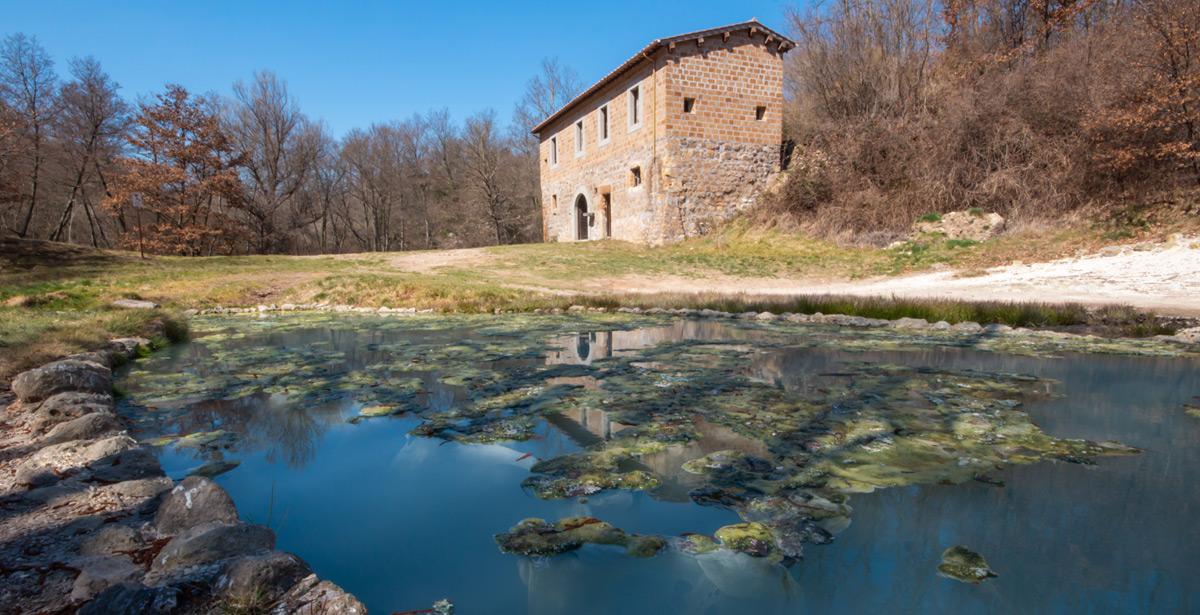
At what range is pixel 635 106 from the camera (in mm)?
22094

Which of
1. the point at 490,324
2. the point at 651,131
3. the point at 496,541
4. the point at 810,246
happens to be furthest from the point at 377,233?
the point at 496,541

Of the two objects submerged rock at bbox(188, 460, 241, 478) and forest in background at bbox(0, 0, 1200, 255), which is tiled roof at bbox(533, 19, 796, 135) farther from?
submerged rock at bbox(188, 460, 241, 478)

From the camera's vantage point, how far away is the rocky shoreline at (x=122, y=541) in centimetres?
151

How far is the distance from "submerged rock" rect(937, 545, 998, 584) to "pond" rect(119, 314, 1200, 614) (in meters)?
0.04

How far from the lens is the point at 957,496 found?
7.61ft

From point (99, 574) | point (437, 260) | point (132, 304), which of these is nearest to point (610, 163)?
point (437, 260)

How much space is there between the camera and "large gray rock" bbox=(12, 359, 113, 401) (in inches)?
135

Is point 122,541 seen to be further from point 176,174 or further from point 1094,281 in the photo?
point 176,174

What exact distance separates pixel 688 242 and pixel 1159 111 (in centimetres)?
1247

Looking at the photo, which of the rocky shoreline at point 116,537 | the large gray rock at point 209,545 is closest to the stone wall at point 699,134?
the rocky shoreline at point 116,537

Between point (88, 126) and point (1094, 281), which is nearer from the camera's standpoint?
point (1094, 281)

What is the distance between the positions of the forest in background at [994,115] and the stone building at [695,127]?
170 centimetres

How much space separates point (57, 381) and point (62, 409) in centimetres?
58

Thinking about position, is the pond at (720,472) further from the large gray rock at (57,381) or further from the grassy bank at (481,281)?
the grassy bank at (481,281)
